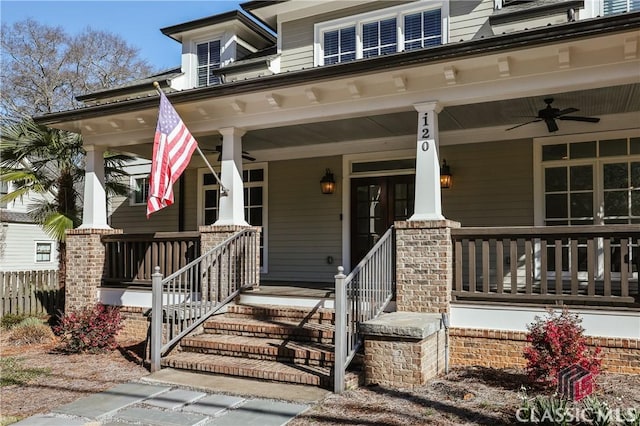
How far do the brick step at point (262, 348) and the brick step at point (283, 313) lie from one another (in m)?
0.47

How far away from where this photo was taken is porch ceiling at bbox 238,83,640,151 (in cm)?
684

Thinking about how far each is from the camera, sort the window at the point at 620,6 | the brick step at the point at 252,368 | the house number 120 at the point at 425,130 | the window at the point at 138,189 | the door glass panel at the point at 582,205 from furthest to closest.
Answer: the window at the point at 138,189, the door glass panel at the point at 582,205, the window at the point at 620,6, the house number 120 at the point at 425,130, the brick step at the point at 252,368

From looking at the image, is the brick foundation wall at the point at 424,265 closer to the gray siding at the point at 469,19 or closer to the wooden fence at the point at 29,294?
the gray siding at the point at 469,19

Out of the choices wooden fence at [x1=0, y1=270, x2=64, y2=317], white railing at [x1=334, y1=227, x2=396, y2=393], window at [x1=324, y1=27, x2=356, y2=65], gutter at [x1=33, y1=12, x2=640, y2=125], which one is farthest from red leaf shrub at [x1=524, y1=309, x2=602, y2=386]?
wooden fence at [x1=0, y1=270, x2=64, y2=317]

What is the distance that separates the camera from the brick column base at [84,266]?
8.72 meters

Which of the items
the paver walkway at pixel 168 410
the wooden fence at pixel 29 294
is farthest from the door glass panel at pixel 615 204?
the wooden fence at pixel 29 294

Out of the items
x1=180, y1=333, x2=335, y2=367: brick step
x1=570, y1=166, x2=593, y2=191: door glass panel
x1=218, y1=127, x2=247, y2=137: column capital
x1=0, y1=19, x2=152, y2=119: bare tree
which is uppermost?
x1=0, y1=19, x2=152, y2=119: bare tree

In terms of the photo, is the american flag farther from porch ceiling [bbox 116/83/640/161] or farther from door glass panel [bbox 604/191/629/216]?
door glass panel [bbox 604/191/629/216]

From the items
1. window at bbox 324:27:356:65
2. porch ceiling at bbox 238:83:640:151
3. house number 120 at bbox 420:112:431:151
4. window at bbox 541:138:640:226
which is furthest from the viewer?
window at bbox 324:27:356:65

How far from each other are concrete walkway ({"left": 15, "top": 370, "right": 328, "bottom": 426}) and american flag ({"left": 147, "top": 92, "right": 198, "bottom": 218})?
2.29 metres

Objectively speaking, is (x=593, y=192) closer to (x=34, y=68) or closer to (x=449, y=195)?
(x=449, y=195)

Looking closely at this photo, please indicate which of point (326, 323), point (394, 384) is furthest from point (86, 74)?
point (394, 384)

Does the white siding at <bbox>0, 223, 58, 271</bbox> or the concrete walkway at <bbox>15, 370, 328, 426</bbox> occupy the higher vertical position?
the white siding at <bbox>0, 223, 58, 271</bbox>

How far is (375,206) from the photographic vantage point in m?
9.49
